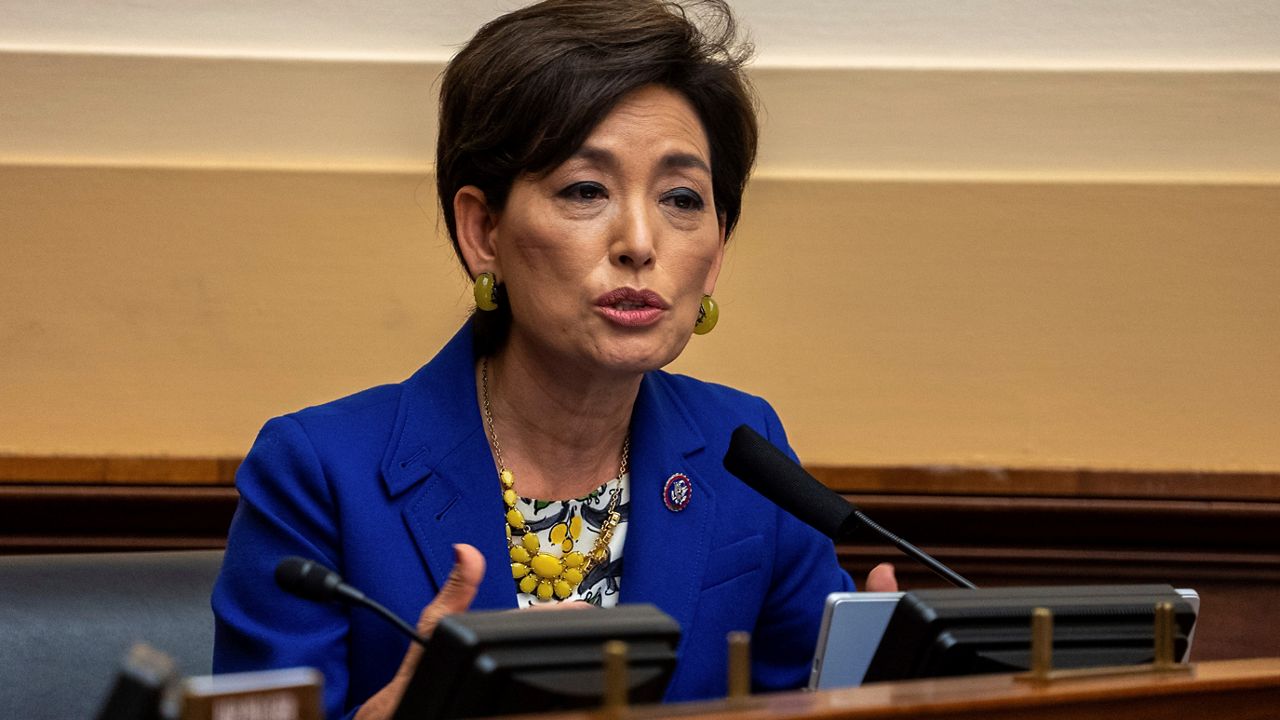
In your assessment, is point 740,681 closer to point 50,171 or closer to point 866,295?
point 866,295

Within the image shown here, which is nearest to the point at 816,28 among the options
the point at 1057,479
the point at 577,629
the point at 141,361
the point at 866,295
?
the point at 866,295

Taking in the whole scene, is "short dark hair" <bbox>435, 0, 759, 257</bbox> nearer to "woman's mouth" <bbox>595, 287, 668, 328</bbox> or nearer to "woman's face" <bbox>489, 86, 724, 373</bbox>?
"woman's face" <bbox>489, 86, 724, 373</bbox>

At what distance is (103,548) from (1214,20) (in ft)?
6.77

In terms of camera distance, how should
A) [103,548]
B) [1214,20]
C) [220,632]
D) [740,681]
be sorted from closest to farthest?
1. [740,681]
2. [220,632]
3. [103,548]
4. [1214,20]

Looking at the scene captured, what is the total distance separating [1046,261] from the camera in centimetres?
246

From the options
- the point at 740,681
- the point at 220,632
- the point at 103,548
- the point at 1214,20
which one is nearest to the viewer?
the point at 740,681

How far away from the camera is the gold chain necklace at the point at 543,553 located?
5.58 feet

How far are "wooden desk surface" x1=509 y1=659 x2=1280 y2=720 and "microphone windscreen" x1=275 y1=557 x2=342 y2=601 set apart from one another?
1.13 feet

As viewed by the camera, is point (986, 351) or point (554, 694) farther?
point (986, 351)

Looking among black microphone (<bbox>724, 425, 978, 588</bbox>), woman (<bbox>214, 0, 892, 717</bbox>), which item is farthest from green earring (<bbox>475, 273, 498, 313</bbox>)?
black microphone (<bbox>724, 425, 978, 588</bbox>)

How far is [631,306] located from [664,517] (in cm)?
28

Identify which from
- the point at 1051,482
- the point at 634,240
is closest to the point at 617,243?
the point at 634,240

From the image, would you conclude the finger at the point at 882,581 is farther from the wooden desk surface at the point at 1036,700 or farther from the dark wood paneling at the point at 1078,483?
the dark wood paneling at the point at 1078,483

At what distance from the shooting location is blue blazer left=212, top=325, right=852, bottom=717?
1.51 m
